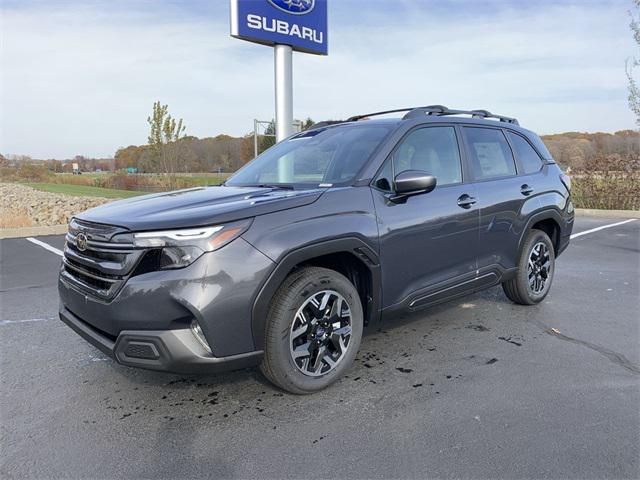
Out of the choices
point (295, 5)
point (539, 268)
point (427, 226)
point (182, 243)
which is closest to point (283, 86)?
point (295, 5)

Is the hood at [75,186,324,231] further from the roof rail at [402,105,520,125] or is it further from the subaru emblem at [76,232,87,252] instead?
the roof rail at [402,105,520,125]

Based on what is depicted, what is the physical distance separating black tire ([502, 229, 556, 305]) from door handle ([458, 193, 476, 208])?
42.1 inches

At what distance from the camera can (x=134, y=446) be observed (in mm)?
2625

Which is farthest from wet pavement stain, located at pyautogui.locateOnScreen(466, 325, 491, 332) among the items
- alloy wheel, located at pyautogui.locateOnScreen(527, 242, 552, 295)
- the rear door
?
alloy wheel, located at pyautogui.locateOnScreen(527, 242, 552, 295)

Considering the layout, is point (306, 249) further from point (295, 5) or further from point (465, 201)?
point (295, 5)

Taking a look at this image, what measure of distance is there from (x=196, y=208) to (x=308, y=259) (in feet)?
2.43

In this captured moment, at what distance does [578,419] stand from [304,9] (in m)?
11.6

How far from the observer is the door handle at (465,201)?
4015mm

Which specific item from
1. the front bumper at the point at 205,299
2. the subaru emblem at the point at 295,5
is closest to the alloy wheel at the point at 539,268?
the front bumper at the point at 205,299

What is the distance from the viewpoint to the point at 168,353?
2.65 metres

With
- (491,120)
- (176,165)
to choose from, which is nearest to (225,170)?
(176,165)

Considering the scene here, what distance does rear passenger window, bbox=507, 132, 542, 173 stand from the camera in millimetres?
4949

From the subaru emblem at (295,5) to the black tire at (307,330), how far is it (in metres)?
9.92

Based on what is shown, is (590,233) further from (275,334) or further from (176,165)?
(176,165)
